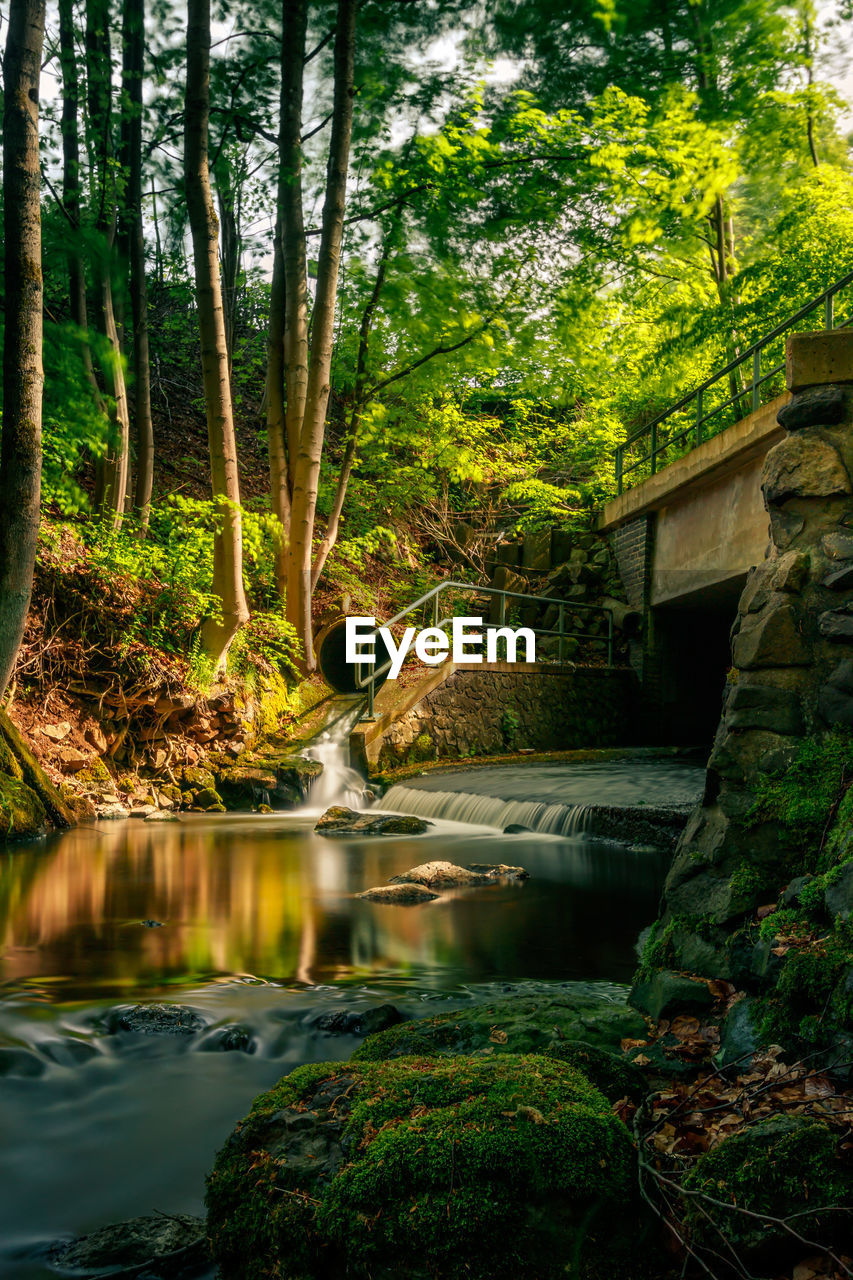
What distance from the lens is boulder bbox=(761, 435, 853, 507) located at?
3.67m

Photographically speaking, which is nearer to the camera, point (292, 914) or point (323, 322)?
point (292, 914)

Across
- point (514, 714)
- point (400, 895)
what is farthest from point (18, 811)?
point (514, 714)

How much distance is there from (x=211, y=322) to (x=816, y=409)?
8.49 metres

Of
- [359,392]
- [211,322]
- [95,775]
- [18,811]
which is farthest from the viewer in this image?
[359,392]

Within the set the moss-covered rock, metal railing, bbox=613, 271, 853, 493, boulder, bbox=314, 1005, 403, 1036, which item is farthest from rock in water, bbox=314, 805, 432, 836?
metal railing, bbox=613, 271, 853, 493

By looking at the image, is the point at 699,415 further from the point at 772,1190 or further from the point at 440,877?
the point at 772,1190

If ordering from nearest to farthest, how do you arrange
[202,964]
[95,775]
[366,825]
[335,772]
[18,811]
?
[202,964] < [18,811] < [366,825] < [95,775] < [335,772]

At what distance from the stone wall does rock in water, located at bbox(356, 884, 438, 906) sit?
5460mm

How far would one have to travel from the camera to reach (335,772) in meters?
11.5

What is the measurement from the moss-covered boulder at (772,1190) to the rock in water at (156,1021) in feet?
7.42

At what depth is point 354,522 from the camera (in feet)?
56.9

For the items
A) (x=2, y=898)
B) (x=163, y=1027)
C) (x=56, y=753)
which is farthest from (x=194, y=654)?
(x=163, y=1027)

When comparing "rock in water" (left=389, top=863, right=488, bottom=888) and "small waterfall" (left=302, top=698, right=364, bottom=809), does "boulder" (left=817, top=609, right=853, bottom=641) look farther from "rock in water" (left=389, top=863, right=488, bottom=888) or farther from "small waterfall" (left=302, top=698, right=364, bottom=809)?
"small waterfall" (left=302, top=698, right=364, bottom=809)

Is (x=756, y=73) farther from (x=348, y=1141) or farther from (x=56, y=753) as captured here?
(x=348, y=1141)
